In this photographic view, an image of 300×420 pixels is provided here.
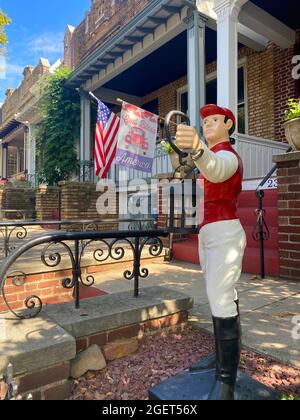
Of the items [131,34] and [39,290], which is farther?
[131,34]

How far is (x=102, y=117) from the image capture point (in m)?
7.07

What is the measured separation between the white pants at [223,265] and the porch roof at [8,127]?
724 inches

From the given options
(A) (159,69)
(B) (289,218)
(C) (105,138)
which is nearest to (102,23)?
(A) (159,69)

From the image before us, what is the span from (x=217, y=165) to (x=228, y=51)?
530 centimetres

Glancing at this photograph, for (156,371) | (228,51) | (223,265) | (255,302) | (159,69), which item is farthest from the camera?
(159,69)

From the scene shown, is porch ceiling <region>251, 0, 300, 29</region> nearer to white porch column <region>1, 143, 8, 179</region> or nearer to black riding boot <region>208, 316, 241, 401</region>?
black riding boot <region>208, 316, 241, 401</region>

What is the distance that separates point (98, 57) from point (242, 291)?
7741 mm

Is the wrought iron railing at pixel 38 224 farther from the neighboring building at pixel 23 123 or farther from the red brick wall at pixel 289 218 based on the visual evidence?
the neighboring building at pixel 23 123

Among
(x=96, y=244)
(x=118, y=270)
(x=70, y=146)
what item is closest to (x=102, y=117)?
(x=96, y=244)

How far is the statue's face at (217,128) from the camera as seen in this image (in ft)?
6.24

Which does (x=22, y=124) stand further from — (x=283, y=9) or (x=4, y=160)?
(x=283, y=9)

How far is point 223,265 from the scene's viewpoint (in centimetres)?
175

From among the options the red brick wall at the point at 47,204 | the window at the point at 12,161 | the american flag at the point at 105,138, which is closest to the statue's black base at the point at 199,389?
the american flag at the point at 105,138

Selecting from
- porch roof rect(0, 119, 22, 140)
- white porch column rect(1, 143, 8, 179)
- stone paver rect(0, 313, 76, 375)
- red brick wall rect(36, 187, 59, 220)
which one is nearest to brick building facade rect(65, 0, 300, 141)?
red brick wall rect(36, 187, 59, 220)
